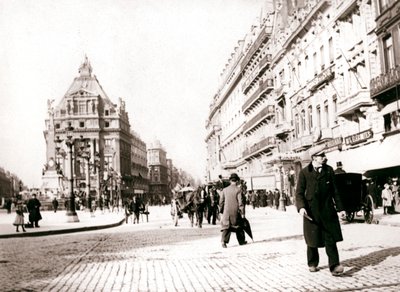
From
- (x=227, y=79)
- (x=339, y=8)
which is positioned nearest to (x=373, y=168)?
(x=339, y=8)

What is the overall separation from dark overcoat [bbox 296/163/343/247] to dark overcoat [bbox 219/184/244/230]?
457 cm

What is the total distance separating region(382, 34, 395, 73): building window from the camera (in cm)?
2628

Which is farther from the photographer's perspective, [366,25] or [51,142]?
[51,142]

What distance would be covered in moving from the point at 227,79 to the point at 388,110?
59.2 metres

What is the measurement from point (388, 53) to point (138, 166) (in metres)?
117

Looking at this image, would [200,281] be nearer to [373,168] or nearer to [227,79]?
[373,168]

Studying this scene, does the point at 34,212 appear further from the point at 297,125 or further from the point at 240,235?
the point at 297,125

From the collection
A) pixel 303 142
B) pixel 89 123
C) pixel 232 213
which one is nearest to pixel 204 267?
pixel 232 213

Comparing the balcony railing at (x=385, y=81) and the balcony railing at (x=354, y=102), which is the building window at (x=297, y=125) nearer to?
the balcony railing at (x=354, y=102)

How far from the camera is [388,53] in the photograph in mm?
Answer: 26625

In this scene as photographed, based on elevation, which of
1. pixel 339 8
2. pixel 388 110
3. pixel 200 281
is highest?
pixel 339 8

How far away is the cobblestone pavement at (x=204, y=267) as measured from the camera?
7340 millimetres

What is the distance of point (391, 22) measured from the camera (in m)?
25.7

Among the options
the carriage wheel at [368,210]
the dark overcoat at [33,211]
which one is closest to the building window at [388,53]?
the carriage wheel at [368,210]
